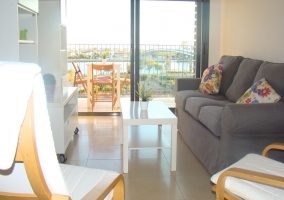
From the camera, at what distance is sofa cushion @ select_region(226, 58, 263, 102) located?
384 cm

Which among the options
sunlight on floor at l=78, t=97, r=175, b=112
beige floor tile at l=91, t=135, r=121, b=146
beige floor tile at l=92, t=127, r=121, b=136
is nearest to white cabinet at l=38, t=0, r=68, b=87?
A: beige floor tile at l=91, t=135, r=121, b=146

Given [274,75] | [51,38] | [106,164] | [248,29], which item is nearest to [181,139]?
[106,164]

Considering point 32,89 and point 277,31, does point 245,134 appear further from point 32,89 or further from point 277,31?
point 32,89

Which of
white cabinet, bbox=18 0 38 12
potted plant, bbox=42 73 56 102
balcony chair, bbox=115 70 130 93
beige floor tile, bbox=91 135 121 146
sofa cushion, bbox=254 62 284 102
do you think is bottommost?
beige floor tile, bbox=91 135 121 146

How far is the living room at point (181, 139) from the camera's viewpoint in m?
2.94

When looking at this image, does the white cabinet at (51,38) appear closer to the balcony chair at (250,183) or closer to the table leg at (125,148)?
the table leg at (125,148)

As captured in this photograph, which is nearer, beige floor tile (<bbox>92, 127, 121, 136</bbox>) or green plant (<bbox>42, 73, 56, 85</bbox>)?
green plant (<bbox>42, 73, 56, 85</bbox>)

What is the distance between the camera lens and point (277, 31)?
150 inches

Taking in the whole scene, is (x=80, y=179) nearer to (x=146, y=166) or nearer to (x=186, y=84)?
(x=146, y=166)

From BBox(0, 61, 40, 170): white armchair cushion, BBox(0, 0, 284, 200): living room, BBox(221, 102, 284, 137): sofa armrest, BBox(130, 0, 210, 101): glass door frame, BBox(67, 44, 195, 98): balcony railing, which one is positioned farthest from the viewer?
BBox(67, 44, 195, 98): balcony railing

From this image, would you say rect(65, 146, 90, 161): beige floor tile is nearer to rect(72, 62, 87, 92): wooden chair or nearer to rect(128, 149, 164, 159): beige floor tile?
rect(128, 149, 164, 159): beige floor tile

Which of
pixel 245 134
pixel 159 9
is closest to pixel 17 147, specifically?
pixel 245 134

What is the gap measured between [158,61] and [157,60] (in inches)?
1.1

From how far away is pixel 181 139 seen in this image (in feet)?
14.4
